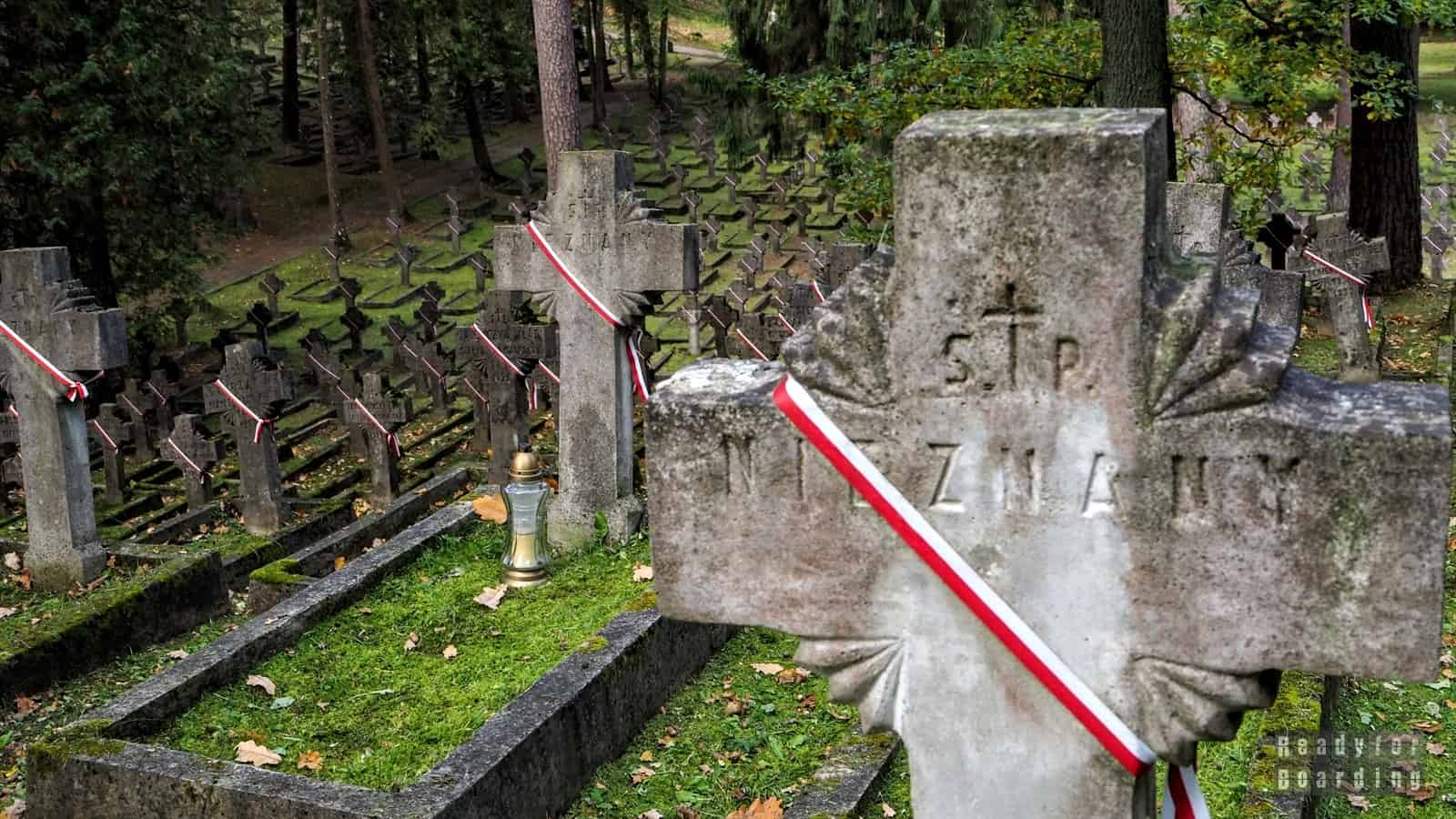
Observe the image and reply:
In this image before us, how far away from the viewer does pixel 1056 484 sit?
262cm

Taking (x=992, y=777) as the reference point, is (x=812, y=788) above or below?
below

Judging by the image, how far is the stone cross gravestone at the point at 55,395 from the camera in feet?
31.1

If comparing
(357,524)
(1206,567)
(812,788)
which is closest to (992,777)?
(1206,567)

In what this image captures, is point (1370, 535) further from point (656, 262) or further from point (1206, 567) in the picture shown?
point (656, 262)

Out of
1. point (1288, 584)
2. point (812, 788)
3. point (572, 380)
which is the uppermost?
point (1288, 584)

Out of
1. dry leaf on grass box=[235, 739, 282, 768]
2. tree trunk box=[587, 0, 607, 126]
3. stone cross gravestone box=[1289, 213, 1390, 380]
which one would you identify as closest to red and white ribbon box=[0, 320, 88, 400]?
dry leaf on grass box=[235, 739, 282, 768]

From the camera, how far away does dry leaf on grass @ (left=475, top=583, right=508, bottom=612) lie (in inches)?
331

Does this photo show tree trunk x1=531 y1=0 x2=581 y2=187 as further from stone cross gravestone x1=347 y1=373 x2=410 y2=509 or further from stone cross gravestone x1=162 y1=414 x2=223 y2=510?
stone cross gravestone x1=162 y1=414 x2=223 y2=510

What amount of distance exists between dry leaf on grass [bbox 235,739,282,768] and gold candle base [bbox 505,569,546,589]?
2494 mm

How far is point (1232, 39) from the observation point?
47.3 ft

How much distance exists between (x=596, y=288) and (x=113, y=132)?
1000 centimetres

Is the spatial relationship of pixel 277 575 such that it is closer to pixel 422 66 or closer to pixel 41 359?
pixel 41 359

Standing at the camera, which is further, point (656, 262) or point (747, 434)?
point (656, 262)

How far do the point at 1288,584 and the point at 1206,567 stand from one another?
138 millimetres
